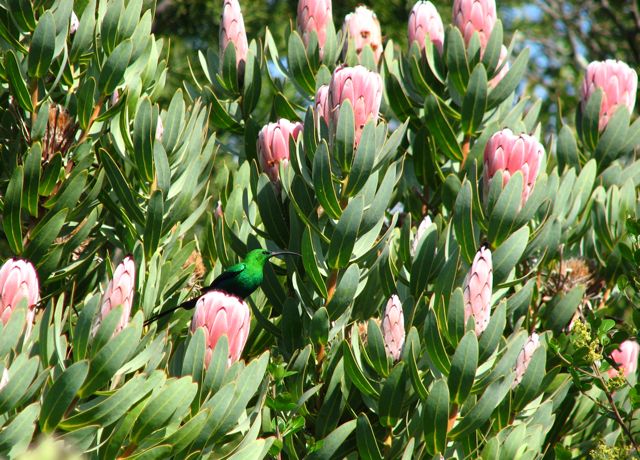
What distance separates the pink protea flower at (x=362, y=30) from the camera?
3.49m

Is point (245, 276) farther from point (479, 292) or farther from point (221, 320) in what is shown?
point (479, 292)

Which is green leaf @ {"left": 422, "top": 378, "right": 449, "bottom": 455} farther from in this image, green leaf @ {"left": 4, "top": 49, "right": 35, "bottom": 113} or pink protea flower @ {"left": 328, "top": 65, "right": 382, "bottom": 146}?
green leaf @ {"left": 4, "top": 49, "right": 35, "bottom": 113}

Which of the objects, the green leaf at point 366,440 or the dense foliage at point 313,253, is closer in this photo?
the dense foliage at point 313,253

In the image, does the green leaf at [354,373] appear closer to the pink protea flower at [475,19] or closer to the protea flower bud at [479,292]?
the protea flower bud at [479,292]

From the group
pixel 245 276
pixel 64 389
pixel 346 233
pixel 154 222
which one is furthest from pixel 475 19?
pixel 64 389

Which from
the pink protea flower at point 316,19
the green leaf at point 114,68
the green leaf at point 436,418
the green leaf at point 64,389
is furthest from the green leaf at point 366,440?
the pink protea flower at point 316,19

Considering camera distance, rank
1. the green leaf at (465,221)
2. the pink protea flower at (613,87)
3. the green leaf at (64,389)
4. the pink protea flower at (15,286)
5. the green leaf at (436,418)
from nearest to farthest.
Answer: the green leaf at (64,389)
the pink protea flower at (15,286)
the green leaf at (436,418)
the green leaf at (465,221)
the pink protea flower at (613,87)

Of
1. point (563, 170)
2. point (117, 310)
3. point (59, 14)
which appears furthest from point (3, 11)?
point (563, 170)

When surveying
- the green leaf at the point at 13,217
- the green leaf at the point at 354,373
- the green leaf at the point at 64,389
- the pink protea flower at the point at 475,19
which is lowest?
the green leaf at the point at 354,373

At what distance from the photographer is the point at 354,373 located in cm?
238

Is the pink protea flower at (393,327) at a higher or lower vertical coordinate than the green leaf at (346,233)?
lower

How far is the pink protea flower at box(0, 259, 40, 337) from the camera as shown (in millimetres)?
2051

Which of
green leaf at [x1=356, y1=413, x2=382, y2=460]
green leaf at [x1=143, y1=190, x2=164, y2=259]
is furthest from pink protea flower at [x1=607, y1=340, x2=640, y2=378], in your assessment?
green leaf at [x1=143, y1=190, x2=164, y2=259]

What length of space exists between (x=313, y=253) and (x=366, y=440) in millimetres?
513
